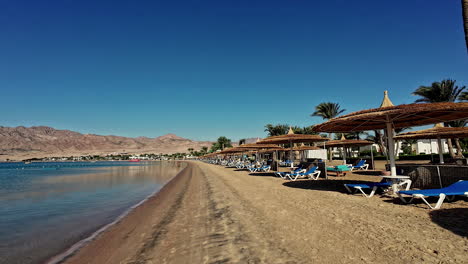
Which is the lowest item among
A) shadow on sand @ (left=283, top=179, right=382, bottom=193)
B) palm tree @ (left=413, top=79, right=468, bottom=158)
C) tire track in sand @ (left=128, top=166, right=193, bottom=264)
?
tire track in sand @ (left=128, top=166, right=193, bottom=264)

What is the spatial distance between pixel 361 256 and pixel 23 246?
20.4 ft

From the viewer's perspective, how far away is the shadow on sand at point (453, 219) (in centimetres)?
356

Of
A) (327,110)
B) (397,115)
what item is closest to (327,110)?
(327,110)

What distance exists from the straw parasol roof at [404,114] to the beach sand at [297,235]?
2121 mm

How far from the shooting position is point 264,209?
5.60 meters

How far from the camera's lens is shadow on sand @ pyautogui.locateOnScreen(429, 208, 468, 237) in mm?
3562

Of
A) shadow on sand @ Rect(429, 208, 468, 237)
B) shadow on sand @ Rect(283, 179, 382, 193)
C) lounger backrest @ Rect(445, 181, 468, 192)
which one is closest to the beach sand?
shadow on sand @ Rect(429, 208, 468, 237)

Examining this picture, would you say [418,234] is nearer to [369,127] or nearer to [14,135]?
[369,127]

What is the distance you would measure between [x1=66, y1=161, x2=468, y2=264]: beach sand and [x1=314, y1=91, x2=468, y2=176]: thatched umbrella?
208 centimetres

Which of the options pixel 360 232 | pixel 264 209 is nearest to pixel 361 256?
pixel 360 232

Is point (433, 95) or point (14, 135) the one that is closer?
point (433, 95)

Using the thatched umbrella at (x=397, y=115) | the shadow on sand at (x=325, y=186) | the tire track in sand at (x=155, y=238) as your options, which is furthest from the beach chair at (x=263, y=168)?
the tire track in sand at (x=155, y=238)

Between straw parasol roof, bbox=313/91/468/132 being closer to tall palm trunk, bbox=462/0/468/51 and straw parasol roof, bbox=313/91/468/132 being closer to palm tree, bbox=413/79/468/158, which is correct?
tall palm trunk, bbox=462/0/468/51

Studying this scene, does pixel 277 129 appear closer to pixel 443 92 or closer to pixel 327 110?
pixel 327 110
